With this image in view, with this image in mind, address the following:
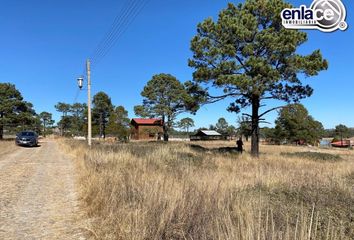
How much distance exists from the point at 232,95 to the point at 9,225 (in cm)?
2282

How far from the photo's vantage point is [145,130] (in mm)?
93750

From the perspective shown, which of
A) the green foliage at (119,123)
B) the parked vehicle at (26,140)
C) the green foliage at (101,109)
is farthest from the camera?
the green foliage at (101,109)

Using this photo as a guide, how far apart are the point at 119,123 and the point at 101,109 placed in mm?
16566

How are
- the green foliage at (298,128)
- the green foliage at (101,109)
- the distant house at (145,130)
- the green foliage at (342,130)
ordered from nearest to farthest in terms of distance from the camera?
the green foliage at (298,128) → the distant house at (145,130) → the green foliage at (101,109) → the green foliage at (342,130)

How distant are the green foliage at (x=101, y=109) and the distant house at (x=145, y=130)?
26.5 ft

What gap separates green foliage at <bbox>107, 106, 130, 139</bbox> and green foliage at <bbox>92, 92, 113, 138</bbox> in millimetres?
2622

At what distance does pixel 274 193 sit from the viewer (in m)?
8.57

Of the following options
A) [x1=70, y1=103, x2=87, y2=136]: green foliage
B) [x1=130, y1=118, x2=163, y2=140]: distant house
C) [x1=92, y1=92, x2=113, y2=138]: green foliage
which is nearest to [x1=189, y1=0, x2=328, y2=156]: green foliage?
[x1=130, y1=118, x2=163, y2=140]: distant house

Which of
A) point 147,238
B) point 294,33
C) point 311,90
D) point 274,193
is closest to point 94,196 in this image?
point 147,238

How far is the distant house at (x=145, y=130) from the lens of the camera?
299 ft

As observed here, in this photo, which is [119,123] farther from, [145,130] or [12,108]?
[12,108]

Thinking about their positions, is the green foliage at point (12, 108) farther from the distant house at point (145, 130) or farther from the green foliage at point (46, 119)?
the green foliage at point (46, 119)

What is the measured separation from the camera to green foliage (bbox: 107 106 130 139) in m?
73.8

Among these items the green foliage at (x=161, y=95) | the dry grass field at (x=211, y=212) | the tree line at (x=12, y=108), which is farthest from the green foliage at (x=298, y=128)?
the dry grass field at (x=211, y=212)
